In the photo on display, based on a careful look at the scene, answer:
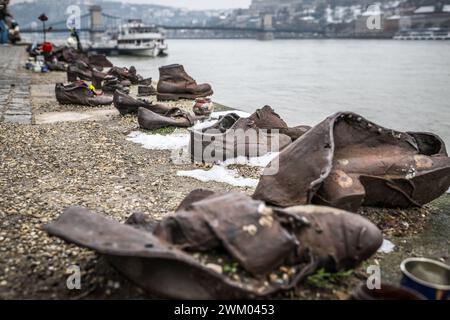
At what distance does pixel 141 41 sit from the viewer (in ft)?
162

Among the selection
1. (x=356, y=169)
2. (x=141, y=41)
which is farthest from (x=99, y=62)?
(x=141, y=41)

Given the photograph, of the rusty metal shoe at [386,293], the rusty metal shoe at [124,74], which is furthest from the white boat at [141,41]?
the rusty metal shoe at [386,293]

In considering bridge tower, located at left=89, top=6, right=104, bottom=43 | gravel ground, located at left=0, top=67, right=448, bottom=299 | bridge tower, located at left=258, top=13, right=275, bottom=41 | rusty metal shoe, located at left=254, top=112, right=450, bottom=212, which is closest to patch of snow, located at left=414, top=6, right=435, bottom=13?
bridge tower, located at left=258, top=13, right=275, bottom=41

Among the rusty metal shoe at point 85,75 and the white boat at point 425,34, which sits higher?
the white boat at point 425,34

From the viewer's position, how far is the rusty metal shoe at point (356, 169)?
132 inches

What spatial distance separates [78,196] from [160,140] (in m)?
2.36

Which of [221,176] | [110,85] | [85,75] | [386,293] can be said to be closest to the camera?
[386,293]

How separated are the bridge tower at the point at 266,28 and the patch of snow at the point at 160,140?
4594 inches

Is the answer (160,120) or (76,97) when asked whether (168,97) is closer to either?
(76,97)

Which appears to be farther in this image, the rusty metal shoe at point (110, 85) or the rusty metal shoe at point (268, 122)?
the rusty metal shoe at point (110, 85)

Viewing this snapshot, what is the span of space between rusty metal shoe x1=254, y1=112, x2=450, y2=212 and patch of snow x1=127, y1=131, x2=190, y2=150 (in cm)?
268

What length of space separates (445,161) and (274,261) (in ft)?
7.48

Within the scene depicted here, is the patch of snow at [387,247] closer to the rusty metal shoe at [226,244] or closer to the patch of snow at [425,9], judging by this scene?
the rusty metal shoe at [226,244]

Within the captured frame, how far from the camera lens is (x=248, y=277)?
2357 millimetres
